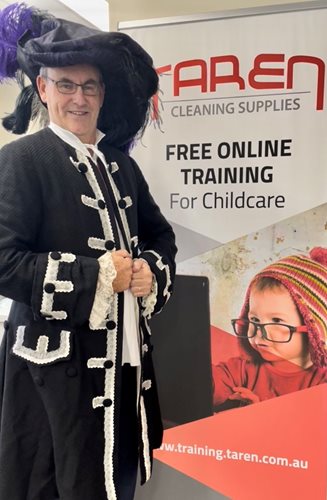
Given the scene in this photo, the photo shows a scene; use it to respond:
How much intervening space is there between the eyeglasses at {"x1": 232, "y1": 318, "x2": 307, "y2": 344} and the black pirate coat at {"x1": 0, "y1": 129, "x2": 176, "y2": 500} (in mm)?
621

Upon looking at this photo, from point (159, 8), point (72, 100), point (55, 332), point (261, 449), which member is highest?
point (159, 8)

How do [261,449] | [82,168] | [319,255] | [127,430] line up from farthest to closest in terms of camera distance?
[261,449] < [319,255] < [127,430] < [82,168]

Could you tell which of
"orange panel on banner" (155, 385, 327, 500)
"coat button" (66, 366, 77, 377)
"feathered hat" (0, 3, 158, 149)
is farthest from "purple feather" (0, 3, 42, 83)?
"orange panel on banner" (155, 385, 327, 500)

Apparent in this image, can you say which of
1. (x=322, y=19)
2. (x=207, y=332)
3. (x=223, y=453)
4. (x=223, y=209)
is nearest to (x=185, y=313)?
(x=207, y=332)

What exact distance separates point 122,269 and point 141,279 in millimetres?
70

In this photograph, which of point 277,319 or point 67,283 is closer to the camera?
point 67,283

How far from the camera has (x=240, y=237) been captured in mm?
1534

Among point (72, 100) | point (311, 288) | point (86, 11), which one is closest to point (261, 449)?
point (311, 288)

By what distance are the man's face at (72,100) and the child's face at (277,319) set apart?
80 cm

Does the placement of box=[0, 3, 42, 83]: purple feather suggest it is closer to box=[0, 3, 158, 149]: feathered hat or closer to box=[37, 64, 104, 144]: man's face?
box=[0, 3, 158, 149]: feathered hat

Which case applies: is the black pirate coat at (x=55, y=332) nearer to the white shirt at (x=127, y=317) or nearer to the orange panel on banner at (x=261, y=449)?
the white shirt at (x=127, y=317)

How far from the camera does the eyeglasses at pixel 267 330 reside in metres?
1.51

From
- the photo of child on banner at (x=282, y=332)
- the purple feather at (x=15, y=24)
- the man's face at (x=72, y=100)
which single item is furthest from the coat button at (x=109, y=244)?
the photo of child on banner at (x=282, y=332)

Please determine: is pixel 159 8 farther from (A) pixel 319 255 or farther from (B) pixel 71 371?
(B) pixel 71 371
